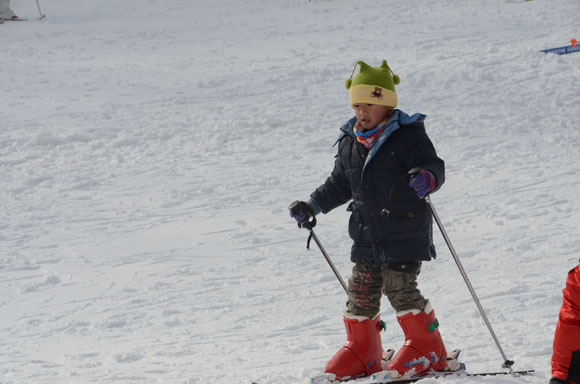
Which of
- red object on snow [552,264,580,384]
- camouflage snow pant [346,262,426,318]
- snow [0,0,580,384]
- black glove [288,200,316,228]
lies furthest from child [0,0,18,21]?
red object on snow [552,264,580,384]

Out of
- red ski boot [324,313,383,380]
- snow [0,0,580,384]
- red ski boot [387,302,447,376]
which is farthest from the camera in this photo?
snow [0,0,580,384]

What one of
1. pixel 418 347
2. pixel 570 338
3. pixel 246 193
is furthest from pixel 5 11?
pixel 570 338

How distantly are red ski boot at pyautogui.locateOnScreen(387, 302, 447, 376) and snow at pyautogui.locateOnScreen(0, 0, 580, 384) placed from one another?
0.57ft

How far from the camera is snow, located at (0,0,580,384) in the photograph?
4988 millimetres

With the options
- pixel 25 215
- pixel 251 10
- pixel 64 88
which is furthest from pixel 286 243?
pixel 251 10

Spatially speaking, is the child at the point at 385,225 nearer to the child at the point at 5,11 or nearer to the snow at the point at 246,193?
the snow at the point at 246,193

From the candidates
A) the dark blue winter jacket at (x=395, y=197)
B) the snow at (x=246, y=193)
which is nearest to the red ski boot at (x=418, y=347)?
the snow at (x=246, y=193)

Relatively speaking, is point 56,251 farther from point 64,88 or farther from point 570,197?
point 64,88

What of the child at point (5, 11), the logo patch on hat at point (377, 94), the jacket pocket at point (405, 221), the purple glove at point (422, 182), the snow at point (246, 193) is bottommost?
the snow at point (246, 193)

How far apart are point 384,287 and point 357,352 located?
40cm

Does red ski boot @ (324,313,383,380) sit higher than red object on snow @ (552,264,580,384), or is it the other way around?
red object on snow @ (552,264,580,384)

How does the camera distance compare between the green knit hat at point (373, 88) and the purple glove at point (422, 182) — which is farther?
the green knit hat at point (373, 88)

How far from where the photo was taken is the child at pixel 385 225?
3.56 metres

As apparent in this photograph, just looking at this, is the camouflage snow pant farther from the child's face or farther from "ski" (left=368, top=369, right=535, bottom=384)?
the child's face
